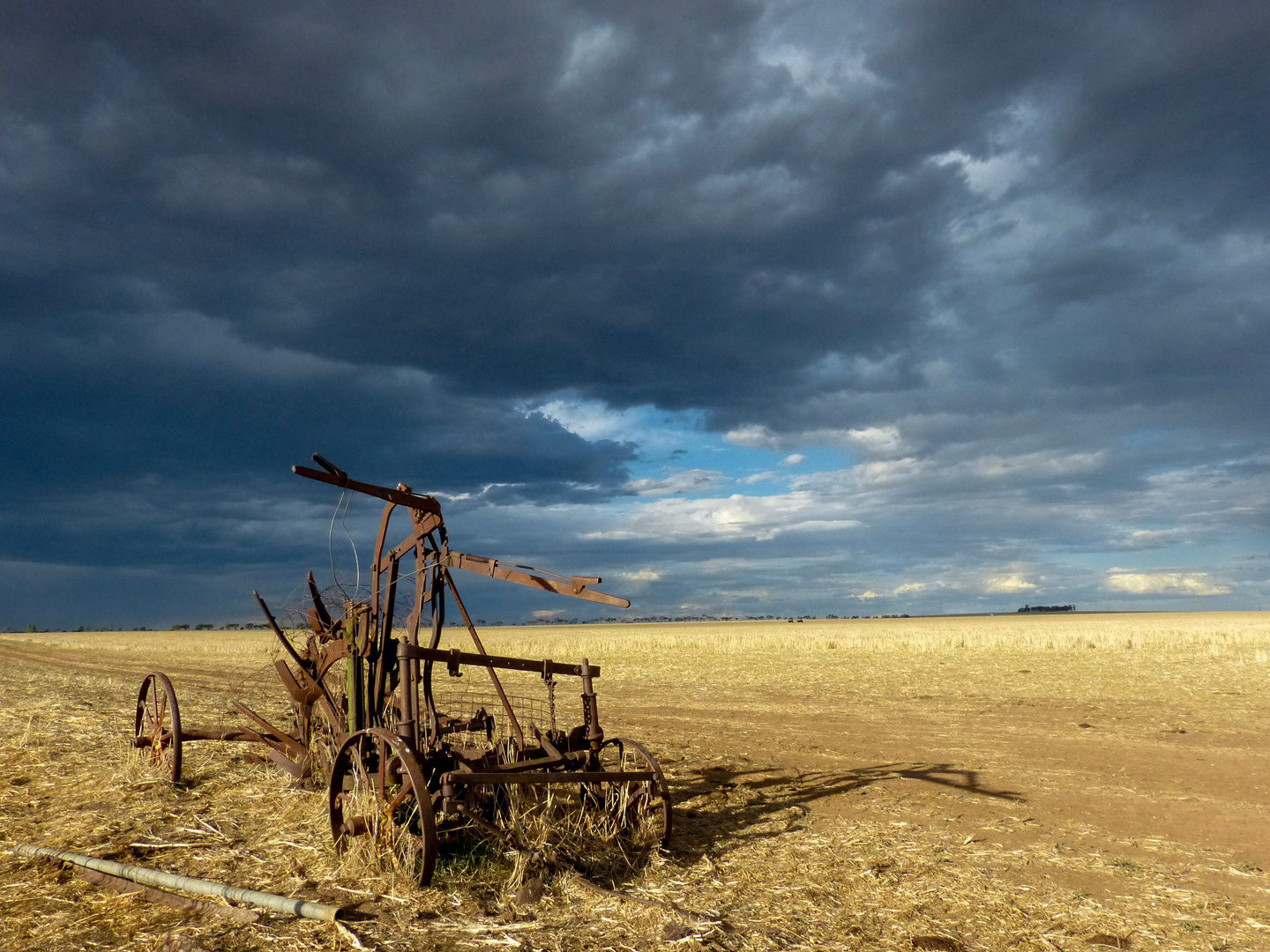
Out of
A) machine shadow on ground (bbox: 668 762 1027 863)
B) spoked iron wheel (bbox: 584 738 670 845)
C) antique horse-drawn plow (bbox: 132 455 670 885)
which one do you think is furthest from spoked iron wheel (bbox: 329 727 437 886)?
machine shadow on ground (bbox: 668 762 1027 863)

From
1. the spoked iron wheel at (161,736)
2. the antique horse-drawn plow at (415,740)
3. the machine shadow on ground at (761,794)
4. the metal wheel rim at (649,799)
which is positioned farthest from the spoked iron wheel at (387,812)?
the spoked iron wheel at (161,736)

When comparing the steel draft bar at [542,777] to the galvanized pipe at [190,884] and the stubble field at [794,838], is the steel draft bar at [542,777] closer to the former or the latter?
the stubble field at [794,838]

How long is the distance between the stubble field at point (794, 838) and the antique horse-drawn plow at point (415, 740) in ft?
1.38

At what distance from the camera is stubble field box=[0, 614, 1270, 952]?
5910 mm

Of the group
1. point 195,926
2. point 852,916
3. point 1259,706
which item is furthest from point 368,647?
point 1259,706

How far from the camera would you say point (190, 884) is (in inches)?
245

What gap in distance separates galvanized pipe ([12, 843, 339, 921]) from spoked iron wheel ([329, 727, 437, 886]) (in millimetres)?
734

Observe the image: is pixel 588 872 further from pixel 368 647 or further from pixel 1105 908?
pixel 1105 908

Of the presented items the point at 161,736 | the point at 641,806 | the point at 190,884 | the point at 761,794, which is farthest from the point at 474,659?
the point at 161,736

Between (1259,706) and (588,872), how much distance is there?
18.0 metres

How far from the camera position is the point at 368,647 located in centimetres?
834

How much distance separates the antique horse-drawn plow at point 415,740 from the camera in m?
6.67

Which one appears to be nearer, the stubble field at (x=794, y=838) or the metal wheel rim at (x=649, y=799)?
the stubble field at (x=794, y=838)

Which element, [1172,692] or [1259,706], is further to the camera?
[1172,692]
